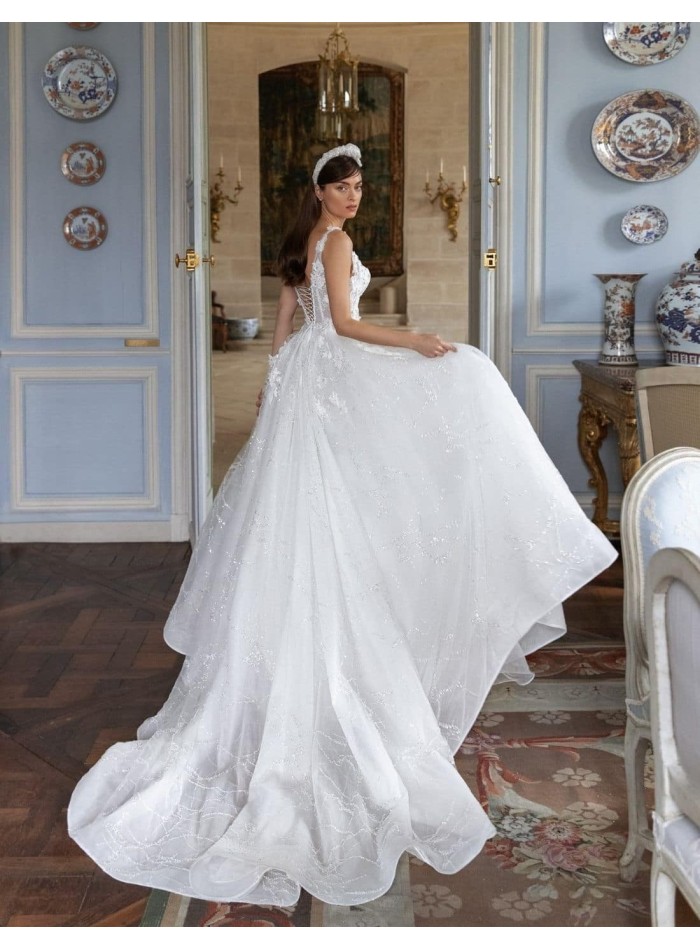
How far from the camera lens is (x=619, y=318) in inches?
205

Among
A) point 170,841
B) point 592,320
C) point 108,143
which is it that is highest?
point 108,143

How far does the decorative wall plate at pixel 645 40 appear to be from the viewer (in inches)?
206

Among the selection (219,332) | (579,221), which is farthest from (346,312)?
(219,332)

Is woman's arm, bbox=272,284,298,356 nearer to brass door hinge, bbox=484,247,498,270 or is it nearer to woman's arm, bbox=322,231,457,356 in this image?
woman's arm, bbox=322,231,457,356

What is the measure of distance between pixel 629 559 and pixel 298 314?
11.8m

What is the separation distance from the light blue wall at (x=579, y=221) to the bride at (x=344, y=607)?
236 centimetres

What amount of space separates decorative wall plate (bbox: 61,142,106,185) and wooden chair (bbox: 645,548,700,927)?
4.30 metres

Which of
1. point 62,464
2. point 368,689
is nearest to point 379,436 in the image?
point 368,689

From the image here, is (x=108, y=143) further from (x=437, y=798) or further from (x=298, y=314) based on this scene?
(x=298, y=314)

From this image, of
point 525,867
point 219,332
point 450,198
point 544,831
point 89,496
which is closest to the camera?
point 525,867

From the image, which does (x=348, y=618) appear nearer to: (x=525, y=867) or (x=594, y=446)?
(x=525, y=867)

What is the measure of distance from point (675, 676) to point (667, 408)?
74.0 inches

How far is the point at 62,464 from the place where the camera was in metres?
5.68

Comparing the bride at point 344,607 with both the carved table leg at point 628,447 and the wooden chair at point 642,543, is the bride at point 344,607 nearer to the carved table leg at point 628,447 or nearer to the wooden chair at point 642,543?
the wooden chair at point 642,543
